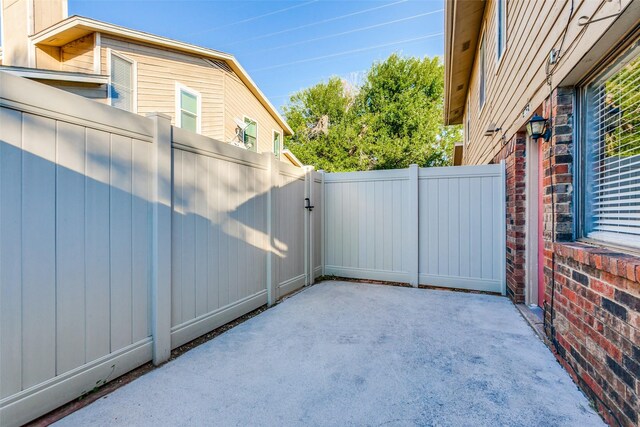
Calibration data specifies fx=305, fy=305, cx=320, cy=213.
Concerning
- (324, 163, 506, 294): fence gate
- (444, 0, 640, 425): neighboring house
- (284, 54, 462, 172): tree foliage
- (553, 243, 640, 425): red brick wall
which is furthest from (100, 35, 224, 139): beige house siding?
(284, 54, 462, 172): tree foliage

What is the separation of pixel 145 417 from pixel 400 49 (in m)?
17.5

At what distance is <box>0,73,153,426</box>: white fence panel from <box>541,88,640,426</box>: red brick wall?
2914 mm

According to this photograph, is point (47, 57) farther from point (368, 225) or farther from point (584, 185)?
point (584, 185)

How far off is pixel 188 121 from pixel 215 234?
17.5 feet

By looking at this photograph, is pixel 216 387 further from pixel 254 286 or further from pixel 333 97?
pixel 333 97

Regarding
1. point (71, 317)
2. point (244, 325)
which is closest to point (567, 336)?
point (244, 325)

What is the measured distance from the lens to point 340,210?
529 centimetres

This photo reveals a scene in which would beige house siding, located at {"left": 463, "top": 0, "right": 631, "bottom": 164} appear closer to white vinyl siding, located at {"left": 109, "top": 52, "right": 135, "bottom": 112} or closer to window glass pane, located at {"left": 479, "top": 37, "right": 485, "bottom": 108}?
window glass pane, located at {"left": 479, "top": 37, "right": 485, "bottom": 108}

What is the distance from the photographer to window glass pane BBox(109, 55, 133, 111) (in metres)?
6.11

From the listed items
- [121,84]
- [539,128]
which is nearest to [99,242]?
[539,128]

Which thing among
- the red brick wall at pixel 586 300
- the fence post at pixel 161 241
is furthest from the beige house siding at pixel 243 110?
the red brick wall at pixel 586 300

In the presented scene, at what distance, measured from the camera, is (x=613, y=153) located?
190cm

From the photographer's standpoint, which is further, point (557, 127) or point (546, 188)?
point (546, 188)

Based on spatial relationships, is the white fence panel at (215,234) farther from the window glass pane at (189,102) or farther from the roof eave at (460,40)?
the window glass pane at (189,102)
